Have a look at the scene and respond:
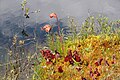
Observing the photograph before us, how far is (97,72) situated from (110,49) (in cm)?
173

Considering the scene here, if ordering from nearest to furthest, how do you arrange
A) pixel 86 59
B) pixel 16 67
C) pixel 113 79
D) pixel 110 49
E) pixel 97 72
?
pixel 16 67 < pixel 113 79 < pixel 97 72 < pixel 86 59 < pixel 110 49

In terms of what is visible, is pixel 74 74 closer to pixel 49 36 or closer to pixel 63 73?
pixel 63 73

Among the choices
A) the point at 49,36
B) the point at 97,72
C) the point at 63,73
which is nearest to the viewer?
the point at 97,72

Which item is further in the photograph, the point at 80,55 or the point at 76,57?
the point at 80,55

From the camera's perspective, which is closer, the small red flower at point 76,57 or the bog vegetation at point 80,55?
the bog vegetation at point 80,55

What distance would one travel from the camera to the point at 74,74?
5785 millimetres

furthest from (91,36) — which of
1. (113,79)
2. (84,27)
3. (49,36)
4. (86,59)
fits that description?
(113,79)

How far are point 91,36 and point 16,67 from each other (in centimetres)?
450

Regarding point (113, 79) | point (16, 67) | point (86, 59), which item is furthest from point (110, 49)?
point (16, 67)

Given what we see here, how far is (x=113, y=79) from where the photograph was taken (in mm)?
4637

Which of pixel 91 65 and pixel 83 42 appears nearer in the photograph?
pixel 91 65

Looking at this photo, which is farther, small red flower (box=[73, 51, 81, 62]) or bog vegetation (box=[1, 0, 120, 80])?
small red flower (box=[73, 51, 81, 62])

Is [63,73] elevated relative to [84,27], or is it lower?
lower

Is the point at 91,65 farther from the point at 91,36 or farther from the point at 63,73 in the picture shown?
the point at 91,36
